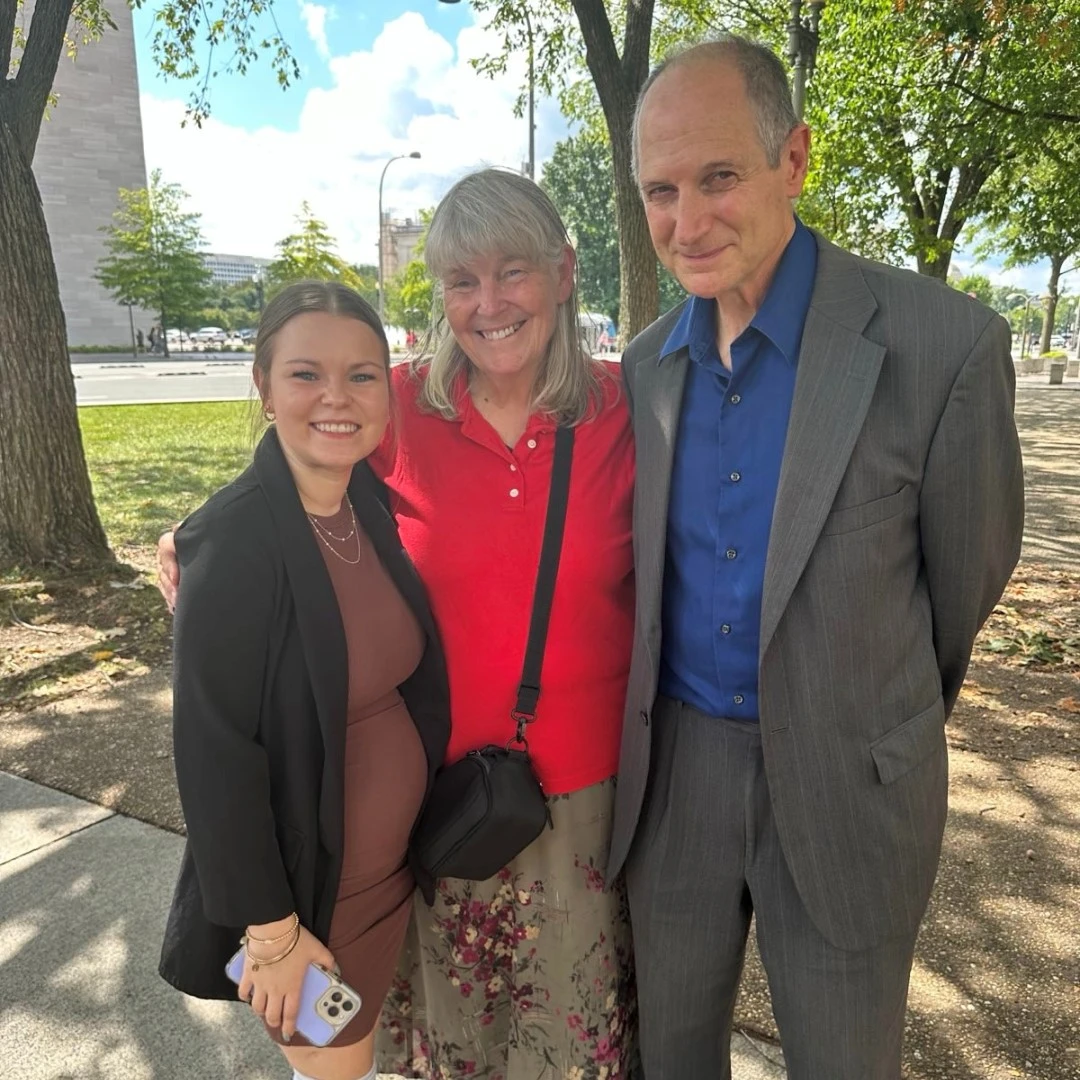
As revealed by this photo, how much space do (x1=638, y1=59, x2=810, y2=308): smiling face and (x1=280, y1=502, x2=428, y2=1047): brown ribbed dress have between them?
874mm

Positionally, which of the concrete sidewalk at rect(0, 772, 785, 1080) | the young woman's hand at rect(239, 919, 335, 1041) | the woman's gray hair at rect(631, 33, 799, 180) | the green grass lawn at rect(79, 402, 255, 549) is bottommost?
the concrete sidewalk at rect(0, 772, 785, 1080)

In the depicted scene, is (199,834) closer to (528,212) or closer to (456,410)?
(456,410)

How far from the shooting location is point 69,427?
6141 mm

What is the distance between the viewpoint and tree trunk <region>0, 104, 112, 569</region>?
5.76 m

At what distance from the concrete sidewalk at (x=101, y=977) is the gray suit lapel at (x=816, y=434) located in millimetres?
1586

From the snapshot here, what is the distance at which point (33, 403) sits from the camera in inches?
234

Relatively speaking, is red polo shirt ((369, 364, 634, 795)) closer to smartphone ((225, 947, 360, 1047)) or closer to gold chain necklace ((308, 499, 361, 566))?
gold chain necklace ((308, 499, 361, 566))

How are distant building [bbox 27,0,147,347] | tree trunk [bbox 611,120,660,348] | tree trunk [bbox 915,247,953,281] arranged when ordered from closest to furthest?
tree trunk [bbox 611,120,660,348] → tree trunk [bbox 915,247,953,281] → distant building [bbox 27,0,147,347]

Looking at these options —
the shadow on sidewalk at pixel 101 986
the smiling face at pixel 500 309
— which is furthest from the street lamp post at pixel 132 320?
the smiling face at pixel 500 309

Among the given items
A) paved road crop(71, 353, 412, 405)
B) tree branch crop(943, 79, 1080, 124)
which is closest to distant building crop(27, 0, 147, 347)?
paved road crop(71, 353, 412, 405)

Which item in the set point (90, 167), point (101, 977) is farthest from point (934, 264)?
point (90, 167)

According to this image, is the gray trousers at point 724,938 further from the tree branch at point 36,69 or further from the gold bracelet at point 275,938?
the tree branch at point 36,69

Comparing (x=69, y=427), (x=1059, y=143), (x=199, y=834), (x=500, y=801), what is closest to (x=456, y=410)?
(x=500, y=801)

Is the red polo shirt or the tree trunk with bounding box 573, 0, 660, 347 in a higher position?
the tree trunk with bounding box 573, 0, 660, 347
